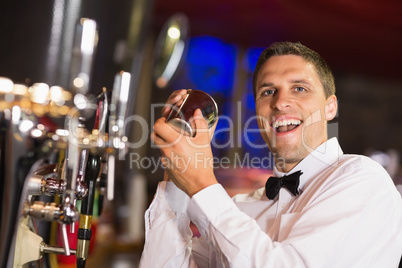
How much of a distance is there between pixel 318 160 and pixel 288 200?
16cm

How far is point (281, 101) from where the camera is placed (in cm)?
155

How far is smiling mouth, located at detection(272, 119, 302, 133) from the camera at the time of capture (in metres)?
1.57

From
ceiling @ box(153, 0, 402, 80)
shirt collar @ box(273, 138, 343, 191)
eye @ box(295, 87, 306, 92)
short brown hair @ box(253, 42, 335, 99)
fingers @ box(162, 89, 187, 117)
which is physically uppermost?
ceiling @ box(153, 0, 402, 80)

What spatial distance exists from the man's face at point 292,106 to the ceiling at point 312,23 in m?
4.17

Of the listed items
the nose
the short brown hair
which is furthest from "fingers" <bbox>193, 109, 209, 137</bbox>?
the short brown hair

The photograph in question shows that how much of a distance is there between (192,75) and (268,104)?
6.04 m

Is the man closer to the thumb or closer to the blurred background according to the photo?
the thumb

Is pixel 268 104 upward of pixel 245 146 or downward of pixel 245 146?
upward

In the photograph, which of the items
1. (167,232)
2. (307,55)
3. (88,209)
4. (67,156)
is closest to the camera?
(67,156)

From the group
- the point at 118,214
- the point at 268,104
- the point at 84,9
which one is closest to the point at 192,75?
the point at 118,214

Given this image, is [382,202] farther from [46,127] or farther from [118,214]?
[118,214]

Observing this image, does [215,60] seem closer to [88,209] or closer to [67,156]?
[88,209]

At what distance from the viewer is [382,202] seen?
4.20 ft

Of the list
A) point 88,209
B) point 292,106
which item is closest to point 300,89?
point 292,106
